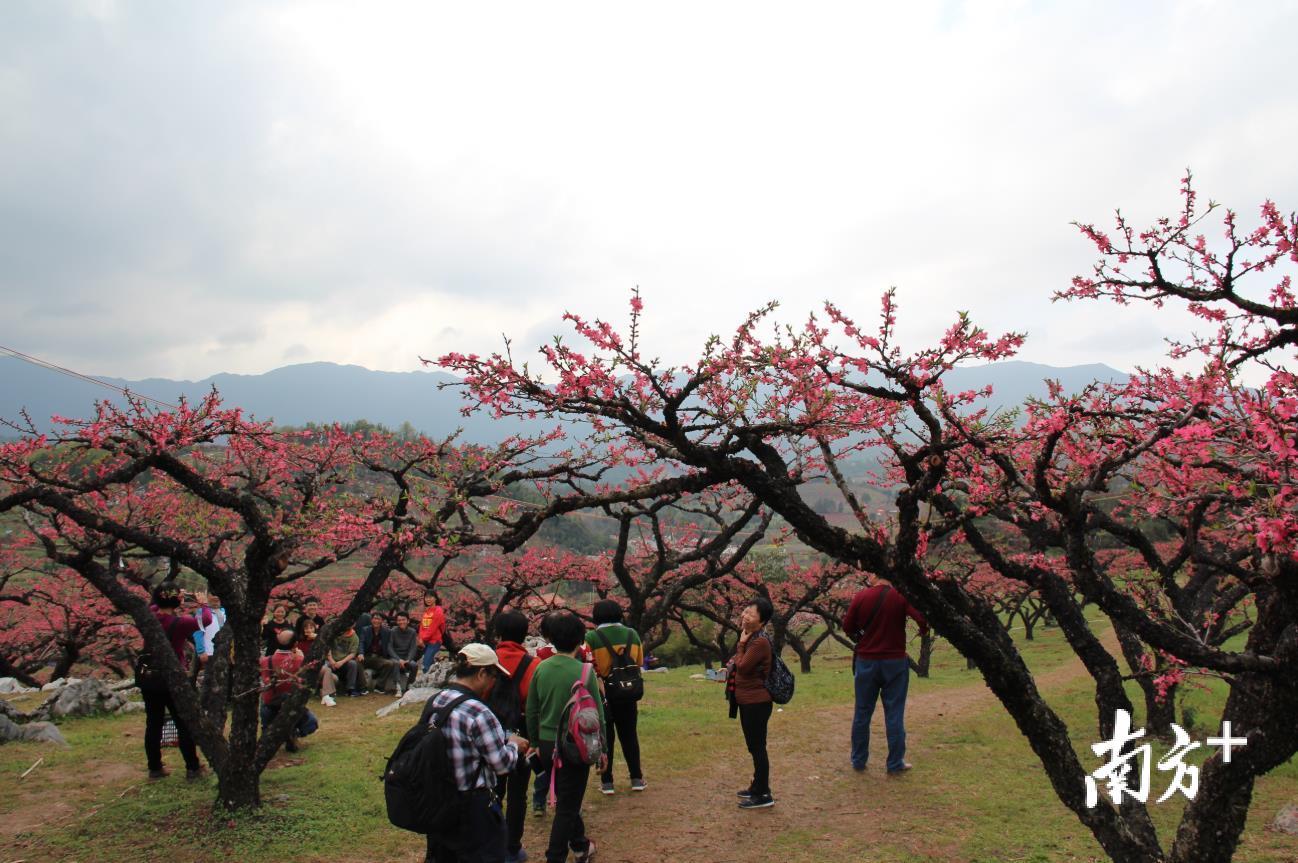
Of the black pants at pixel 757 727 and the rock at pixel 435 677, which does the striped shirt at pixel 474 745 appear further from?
the rock at pixel 435 677

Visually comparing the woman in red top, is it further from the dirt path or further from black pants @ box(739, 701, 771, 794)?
the dirt path

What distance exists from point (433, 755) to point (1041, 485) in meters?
3.59

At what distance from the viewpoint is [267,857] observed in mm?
5988

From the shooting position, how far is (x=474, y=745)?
3998 millimetres

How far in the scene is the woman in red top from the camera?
6.63 meters

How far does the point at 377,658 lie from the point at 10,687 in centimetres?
930

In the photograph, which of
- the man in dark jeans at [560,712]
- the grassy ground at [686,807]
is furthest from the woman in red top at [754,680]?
the man in dark jeans at [560,712]

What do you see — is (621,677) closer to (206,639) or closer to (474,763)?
(474,763)

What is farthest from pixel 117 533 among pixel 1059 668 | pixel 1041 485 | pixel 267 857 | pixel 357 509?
pixel 1059 668

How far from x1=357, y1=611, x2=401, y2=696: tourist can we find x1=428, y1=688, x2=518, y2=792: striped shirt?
41.2 ft

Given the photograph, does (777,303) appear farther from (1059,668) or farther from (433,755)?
(1059,668)

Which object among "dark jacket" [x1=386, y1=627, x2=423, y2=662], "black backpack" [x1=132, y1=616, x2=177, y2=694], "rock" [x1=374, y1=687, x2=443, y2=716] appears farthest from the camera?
"dark jacket" [x1=386, y1=627, x2=423, y2=662]

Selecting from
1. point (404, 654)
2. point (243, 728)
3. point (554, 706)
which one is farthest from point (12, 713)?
point (554, 706)

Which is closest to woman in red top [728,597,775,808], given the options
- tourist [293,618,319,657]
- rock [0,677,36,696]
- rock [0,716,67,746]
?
tourist [293,618,319,657]
